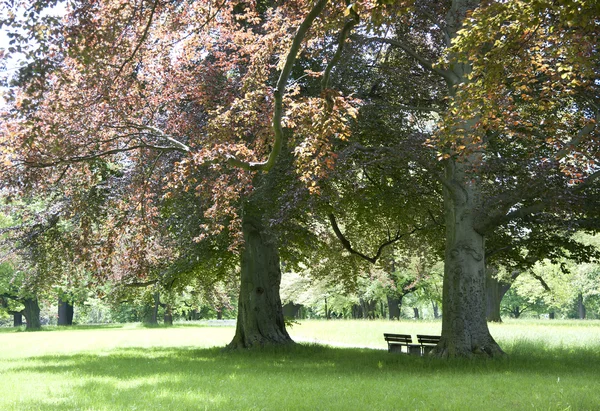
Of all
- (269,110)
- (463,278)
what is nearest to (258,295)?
(463,278)

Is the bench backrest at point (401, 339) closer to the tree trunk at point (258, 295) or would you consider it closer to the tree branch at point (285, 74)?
the tree trunk at point (258, 295)

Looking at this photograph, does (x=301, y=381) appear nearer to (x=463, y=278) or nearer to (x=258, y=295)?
(x=463, y=278)

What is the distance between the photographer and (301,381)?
12.2 meters

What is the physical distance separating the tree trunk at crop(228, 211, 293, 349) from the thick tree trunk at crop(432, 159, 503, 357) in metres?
5.73

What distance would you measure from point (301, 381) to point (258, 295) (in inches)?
309

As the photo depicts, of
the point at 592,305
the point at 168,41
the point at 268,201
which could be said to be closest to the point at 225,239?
the point at 268,201

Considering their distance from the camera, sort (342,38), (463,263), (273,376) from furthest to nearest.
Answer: (463,263) → (273,376) → (342,38)

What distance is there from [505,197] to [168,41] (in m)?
8.18

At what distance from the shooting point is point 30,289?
17812mm

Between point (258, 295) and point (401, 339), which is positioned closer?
point (401, 339)

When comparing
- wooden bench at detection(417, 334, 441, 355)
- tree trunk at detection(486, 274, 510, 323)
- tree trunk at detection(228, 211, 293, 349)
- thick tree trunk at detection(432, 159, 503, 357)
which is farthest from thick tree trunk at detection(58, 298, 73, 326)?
thick tree trunk at detection(432, 159, 503, 357)

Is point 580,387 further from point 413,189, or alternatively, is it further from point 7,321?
point 7,321

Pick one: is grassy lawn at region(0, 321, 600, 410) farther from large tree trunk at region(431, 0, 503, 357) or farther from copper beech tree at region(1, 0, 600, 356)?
copper beech tree at region(1, 0, 600, 356)

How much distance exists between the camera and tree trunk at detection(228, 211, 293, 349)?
19.7 metres
